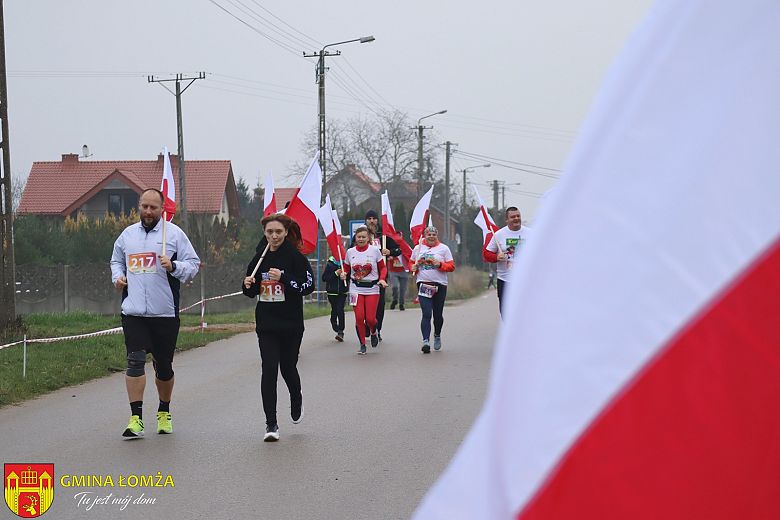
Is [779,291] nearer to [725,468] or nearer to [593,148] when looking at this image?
[725,468]

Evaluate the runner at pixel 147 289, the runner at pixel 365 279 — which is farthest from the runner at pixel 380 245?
the runner at pixel 147 289

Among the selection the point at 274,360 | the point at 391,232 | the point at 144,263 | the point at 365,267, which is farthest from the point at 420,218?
the point at 144,263

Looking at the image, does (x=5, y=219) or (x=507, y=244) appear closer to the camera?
(x=507, y=244)

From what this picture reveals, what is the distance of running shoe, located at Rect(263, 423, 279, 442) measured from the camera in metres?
8.68

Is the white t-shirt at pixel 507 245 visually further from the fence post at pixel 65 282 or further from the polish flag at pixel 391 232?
the fence post at pixel 65 282

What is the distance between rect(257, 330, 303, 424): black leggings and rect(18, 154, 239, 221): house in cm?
5535

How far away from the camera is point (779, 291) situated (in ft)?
7.63

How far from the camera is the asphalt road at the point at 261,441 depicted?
6.70 m

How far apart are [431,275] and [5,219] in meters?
6.30

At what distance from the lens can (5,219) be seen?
54.2ft

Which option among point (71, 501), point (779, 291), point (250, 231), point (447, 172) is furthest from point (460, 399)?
point (447, 172)

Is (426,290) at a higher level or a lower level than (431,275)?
lower

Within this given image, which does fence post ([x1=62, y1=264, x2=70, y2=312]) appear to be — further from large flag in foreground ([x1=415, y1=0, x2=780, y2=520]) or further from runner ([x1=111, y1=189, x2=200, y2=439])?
large flag in foreground ([x1=415, y1=0, x2=780, y2=520])

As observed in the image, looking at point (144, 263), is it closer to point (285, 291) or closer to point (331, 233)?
point (285, 291)
